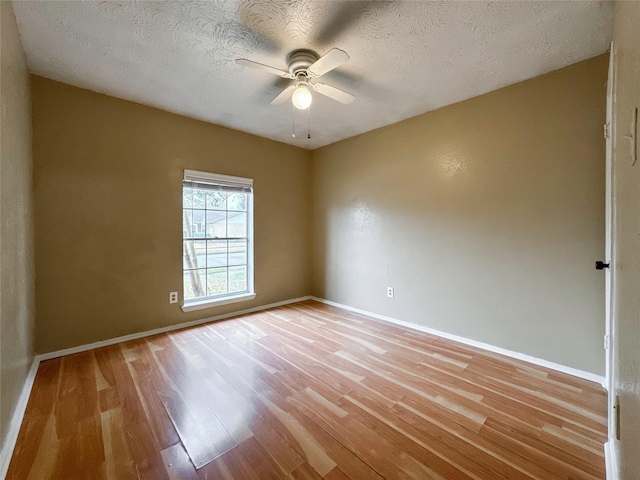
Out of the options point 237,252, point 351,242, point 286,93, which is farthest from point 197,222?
point 351,242

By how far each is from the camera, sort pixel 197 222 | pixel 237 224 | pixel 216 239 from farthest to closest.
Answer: pixel 237 224 < pixel 216 239 < pixel 197 222

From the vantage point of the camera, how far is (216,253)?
3402 mm

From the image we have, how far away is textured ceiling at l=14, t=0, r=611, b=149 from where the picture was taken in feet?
5.15

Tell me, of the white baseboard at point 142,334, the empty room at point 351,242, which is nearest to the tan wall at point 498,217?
the empty room at point 351,242

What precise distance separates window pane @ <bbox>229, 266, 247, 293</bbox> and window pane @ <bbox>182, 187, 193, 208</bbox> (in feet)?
3.20

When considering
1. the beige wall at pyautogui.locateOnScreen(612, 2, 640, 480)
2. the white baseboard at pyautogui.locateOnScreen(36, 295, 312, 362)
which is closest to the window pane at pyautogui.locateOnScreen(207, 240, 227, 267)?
the white baseboard at pyautogui.locateOnScreen(36, 295, 312, 362)

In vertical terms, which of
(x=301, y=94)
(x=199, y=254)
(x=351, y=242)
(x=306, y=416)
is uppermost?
(x=301, y=94)

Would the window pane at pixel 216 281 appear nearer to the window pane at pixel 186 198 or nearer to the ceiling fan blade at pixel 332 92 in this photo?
the window pane at pixel 186 198

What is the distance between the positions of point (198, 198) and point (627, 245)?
11.6ft

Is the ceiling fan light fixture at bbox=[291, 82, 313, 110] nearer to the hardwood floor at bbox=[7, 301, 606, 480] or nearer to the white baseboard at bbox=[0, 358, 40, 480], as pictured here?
the hardwood floor at bbox=[7, 301, 606, 480]

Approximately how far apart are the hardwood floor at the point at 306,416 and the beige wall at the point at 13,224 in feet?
1.10

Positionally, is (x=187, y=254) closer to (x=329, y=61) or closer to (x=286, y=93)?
(x=286, y=93)

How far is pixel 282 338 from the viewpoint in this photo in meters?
2.74

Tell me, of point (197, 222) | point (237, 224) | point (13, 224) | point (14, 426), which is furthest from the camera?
point (237, 224)
